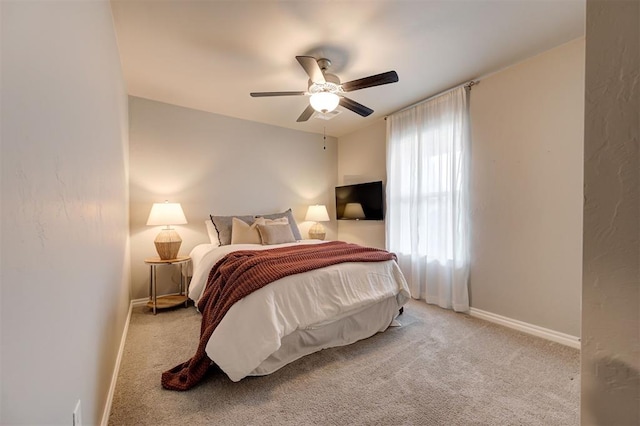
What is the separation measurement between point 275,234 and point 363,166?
1.93m

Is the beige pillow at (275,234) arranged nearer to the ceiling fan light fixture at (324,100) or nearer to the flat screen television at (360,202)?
the flat screen television at (360,202)

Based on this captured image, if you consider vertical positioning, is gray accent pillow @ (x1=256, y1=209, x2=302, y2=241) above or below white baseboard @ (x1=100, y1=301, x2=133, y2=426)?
above

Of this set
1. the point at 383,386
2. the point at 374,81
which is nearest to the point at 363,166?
the point at 374,81

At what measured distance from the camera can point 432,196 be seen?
10.6 feet

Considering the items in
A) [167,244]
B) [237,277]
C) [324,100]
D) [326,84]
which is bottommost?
[237,277]

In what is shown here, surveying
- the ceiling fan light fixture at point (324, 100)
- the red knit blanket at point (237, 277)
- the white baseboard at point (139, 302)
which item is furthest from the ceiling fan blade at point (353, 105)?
the white baseboard at point (139, 302)

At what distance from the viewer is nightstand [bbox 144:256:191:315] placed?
2.97 meters

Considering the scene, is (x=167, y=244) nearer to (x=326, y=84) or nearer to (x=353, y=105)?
(x=326, y=84)

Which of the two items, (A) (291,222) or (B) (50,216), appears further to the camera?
(A) (291,222)

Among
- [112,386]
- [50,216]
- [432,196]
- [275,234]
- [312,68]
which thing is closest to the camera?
[50,216]

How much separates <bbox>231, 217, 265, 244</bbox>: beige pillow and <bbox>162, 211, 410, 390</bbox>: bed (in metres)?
0.50

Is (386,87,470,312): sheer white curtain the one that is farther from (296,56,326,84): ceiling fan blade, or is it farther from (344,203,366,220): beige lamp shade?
(296,56,326,84): ceiling fan blade

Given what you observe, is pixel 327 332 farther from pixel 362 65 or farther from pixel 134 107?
pixel 134 107

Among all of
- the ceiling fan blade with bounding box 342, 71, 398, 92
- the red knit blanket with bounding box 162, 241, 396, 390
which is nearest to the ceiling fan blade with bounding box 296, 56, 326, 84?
the ceiling fan blade with bounding box 342, 71, 398, 92
